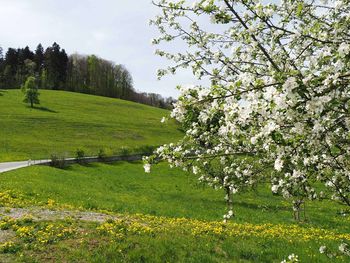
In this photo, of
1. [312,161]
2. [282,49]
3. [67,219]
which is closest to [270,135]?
[312,161]

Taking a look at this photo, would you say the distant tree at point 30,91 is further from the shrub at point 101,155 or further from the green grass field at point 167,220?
the green grass field at point 167,220

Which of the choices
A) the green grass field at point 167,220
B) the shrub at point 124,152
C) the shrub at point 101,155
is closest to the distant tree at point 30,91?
the shrub at point 124,152

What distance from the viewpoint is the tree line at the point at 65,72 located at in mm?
121512

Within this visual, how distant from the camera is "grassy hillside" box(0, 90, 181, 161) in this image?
182ft

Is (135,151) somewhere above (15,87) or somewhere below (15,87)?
below

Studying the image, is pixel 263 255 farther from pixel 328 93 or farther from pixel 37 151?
pixel 37 151

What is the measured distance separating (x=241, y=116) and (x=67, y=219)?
11.6 metres

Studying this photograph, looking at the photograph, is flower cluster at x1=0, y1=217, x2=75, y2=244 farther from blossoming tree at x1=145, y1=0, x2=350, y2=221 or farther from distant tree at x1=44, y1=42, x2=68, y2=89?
distant tree at x1=44, y1=42, x2=68, y2=89

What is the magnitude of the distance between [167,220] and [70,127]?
191 feet

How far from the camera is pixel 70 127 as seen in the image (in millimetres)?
71938

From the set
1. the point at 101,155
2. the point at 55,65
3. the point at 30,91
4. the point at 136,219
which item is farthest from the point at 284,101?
the point at 55,65

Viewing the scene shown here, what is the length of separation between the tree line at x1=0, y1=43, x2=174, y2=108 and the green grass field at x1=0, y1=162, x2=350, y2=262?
8468 centimetres

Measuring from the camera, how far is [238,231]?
14.7 metres

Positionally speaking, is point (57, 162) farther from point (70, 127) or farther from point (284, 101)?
point (284, 101)
